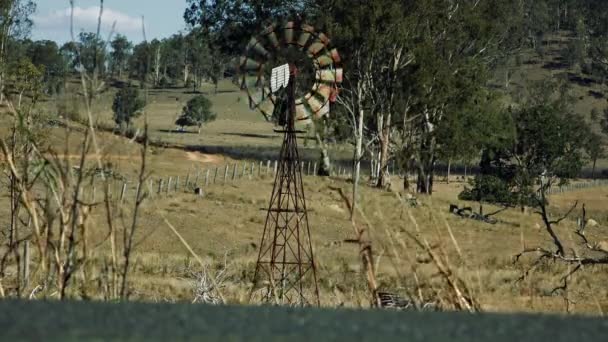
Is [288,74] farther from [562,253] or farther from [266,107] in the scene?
[562,253]

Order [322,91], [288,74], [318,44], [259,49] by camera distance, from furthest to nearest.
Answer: [259,49]
[318,44]
[322,91]
[288,74]

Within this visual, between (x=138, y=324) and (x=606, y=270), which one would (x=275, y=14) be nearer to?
(x=606, y=270)

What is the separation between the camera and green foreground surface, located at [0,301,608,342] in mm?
2543

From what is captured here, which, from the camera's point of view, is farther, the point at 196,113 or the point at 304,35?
the point at 196,113

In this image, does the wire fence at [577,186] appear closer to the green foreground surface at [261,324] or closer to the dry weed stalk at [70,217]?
the dry weed stalk at [70,217]

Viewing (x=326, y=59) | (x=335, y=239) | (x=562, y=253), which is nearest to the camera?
(x=562, y=253)

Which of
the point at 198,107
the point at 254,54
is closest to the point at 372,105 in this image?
the point at 254,54

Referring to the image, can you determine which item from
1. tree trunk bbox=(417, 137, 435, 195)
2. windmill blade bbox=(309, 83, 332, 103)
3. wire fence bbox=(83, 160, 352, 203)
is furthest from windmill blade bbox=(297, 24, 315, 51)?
wire fence bbox=(83, 160, 352, 203)

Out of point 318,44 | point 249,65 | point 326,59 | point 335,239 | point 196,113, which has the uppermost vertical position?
point 318,44

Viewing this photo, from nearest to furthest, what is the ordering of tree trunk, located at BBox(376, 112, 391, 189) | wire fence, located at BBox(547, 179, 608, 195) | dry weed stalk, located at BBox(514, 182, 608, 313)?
dry weed stalk, located at BBox(514, 182, 608, 313)
tree trunk, located at BBox(376, 112, 391, 189)
wire fence, located at BBox(547, 179, 608, 195)

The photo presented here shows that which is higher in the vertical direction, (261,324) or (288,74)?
(288,74)

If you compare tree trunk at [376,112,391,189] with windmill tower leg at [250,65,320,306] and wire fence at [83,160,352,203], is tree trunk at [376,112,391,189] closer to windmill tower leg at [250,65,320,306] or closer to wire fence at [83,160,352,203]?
wire fence at [83,160,352,203]

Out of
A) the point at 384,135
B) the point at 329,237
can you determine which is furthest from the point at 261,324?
the point at 384,135

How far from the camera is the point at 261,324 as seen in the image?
2709 millimetres
